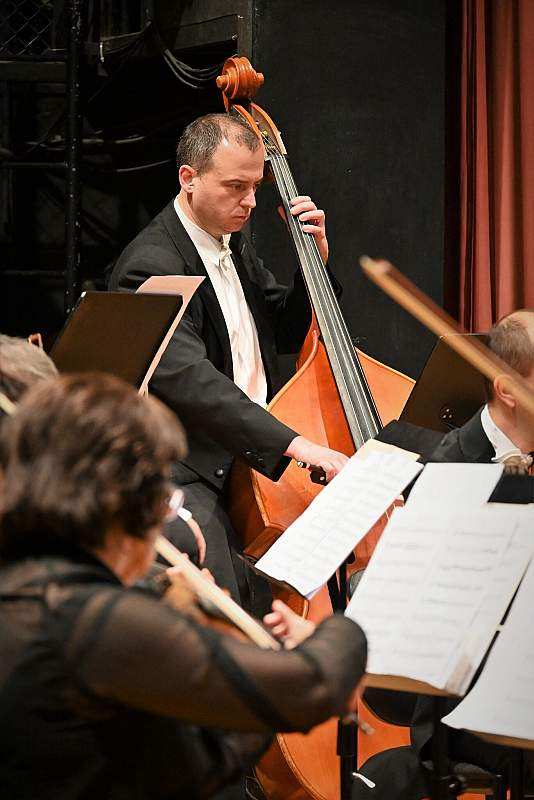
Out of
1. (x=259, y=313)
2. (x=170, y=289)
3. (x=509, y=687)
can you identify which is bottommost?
(x=509, y=687)

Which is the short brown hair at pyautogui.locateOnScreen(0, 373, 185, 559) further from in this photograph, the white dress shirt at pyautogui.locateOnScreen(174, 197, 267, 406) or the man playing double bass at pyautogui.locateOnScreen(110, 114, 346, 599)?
the white dress shirt at pyautogui.locateOnScreen(174, 197, 267, 406)

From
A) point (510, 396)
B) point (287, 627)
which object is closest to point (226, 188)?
point (510, 396)

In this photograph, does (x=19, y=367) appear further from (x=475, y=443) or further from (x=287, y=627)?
(x=475, y=443)

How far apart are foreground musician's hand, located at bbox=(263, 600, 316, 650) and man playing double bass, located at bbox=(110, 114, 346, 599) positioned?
1104 mm

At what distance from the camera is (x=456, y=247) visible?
12.5 ft

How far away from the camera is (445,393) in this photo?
2500 millimetres

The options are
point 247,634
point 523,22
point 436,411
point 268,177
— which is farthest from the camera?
point 523,22

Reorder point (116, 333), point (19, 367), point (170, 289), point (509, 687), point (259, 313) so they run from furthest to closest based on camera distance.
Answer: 1. point (259, 313)
2. point (170, 289)
3. point (116, 333)
4. point (19, 367)
5. point (509, 687)

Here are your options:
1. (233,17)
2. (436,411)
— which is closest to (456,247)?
(233,17)

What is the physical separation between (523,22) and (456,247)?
0.74m

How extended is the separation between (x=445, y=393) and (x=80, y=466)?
1403mm

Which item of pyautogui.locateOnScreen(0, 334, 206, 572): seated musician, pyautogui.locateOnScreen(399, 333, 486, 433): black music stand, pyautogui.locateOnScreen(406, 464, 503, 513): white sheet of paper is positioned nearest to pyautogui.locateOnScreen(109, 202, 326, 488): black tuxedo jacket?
pyautogui.locateOnScreen(399, 333, 486, 433): black music stand

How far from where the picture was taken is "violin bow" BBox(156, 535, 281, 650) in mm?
1371

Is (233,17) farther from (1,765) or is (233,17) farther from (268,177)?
(1,765)
